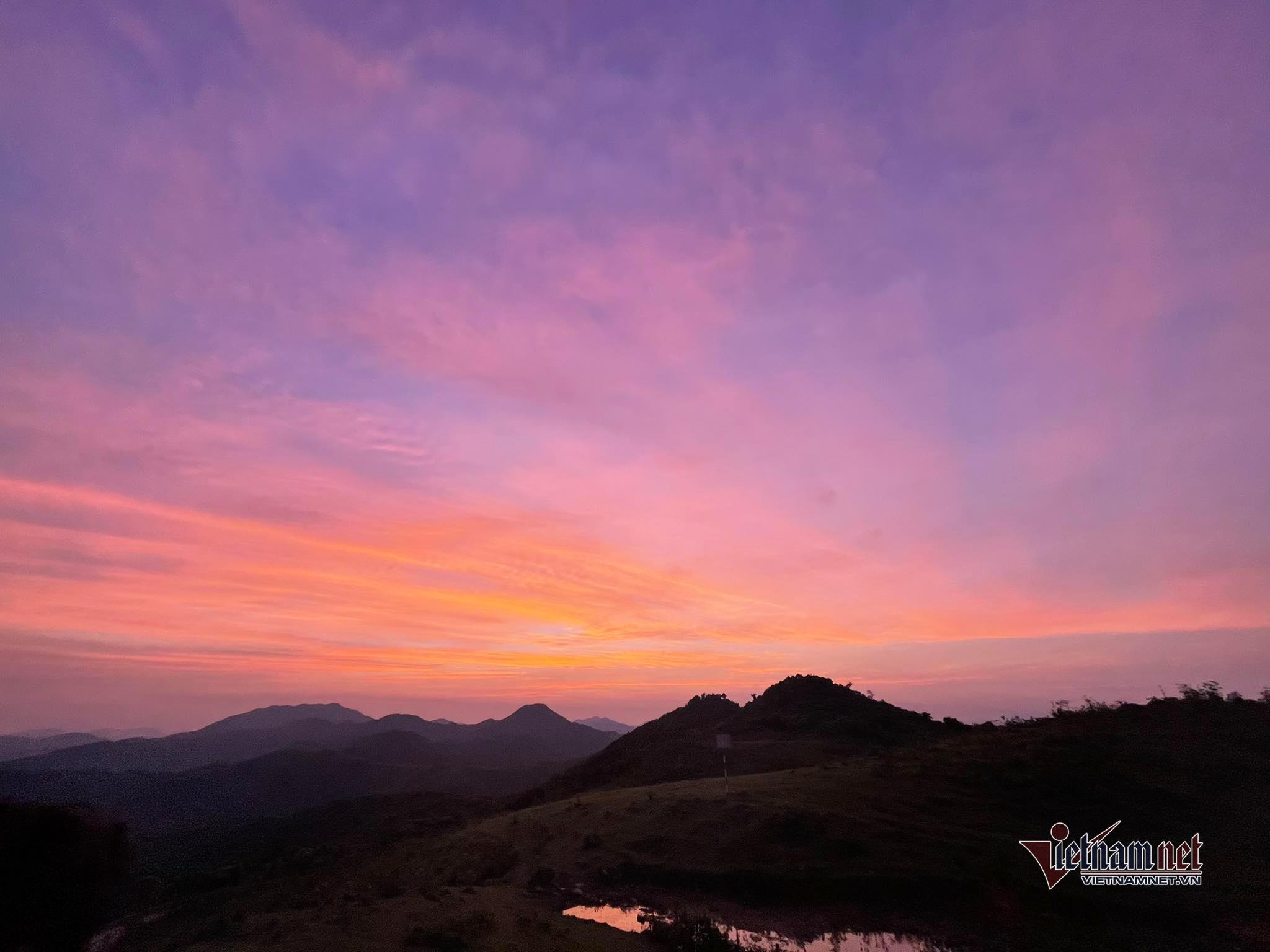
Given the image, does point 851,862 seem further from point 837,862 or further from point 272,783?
point 272,783

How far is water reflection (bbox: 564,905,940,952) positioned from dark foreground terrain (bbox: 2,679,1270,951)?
1.22ft

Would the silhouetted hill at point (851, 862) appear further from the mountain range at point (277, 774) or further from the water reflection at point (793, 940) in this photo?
the mountain range at point (277, 774)

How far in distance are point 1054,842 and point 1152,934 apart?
5388 millimetres

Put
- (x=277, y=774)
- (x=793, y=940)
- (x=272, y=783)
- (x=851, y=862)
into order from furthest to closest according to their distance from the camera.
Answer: (x=277, y=774)
(x=272, y=783)
(x=851, y=862)
(x=793, y=940)

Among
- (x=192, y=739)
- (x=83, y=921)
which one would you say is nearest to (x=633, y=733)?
(x=83, y=921)

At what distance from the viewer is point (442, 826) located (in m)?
40.4

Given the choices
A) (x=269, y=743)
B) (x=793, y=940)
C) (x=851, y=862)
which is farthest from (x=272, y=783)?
(x=793, y=940)

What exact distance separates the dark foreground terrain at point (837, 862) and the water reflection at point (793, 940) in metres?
0.37

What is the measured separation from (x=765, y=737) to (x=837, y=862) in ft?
105

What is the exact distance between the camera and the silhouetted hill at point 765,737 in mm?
42500

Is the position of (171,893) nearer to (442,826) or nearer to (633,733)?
(442,826)

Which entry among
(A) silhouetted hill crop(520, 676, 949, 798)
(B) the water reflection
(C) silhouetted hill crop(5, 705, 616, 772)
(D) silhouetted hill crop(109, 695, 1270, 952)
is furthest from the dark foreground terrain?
(C) silhouetted hill crop(5, 705, 616, 772)

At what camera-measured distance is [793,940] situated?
15422mm

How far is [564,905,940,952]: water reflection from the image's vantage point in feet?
48.3
